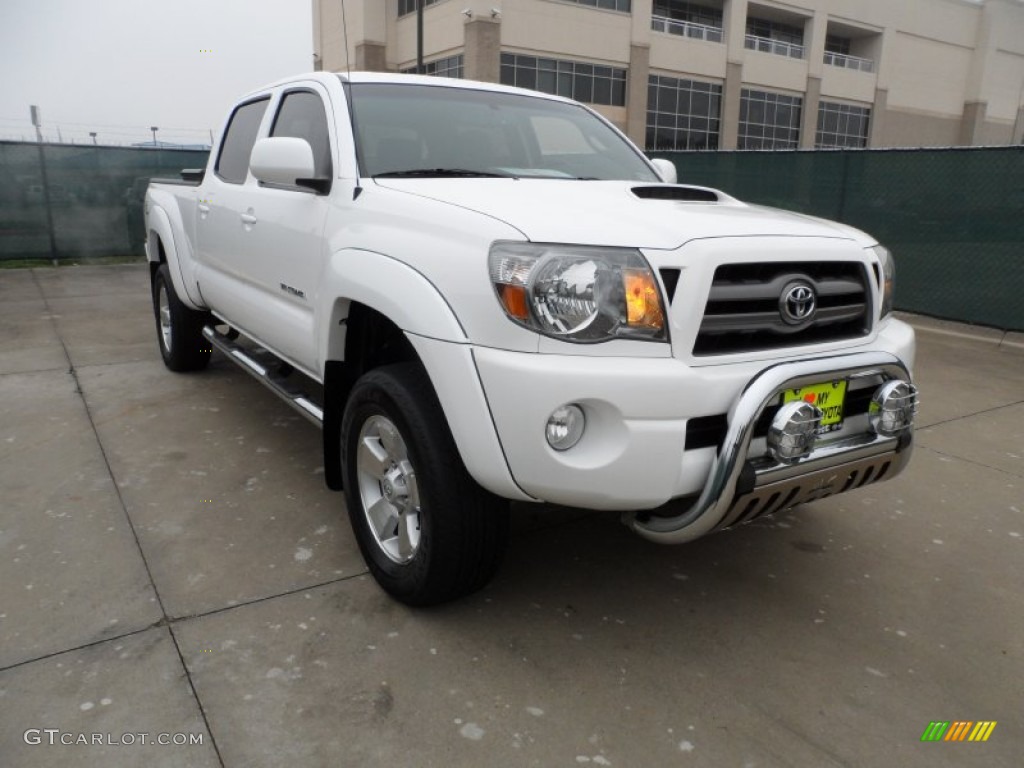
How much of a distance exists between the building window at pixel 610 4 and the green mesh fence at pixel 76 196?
25.6m

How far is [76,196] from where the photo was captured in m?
12.9

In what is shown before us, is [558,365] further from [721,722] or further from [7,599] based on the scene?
[7,599]

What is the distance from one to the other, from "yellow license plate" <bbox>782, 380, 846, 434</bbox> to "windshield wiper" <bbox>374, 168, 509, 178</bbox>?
144cm

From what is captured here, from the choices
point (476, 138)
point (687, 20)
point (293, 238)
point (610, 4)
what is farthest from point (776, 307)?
point (687, 20)

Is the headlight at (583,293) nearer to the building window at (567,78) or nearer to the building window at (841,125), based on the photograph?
the building window at (567,78)

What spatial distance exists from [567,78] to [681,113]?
725 cm

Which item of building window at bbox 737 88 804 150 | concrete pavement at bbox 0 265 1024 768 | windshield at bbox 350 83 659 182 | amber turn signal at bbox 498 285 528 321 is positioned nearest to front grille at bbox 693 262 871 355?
amber turn signal at bbox 498 285 528 321

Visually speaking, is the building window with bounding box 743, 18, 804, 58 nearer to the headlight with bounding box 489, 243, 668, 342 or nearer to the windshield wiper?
the windshield wiper

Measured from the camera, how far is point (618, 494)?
2266 millimetres

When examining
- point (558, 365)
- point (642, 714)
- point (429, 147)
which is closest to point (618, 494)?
point (558, 365)

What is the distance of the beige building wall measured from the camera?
33.4 metres

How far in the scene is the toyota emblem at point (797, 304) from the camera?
249cm

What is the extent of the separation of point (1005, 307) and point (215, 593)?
7935mm

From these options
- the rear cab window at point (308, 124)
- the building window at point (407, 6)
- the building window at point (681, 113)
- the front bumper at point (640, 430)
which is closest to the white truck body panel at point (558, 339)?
the front bumper at point (640, 430)
